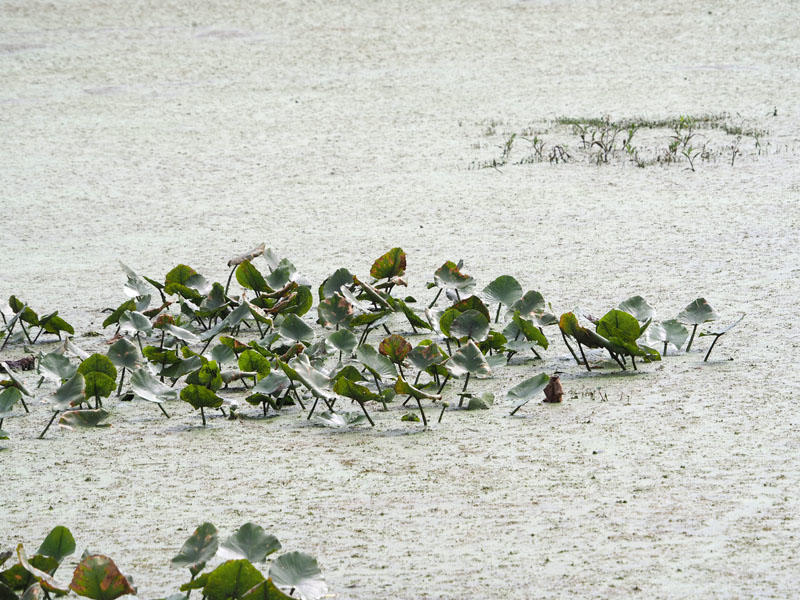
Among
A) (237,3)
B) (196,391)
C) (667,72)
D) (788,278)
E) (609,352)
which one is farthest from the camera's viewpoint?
(237,3)

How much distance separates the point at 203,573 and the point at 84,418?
87 cm

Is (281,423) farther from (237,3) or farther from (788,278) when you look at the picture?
(237,3)

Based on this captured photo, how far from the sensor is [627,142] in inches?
200

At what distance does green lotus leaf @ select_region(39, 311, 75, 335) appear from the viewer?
9.10 ft

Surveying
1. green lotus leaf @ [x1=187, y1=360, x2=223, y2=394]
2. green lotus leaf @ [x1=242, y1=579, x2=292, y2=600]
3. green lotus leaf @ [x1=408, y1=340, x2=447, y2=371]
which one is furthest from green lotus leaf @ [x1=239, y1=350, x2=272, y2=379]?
green lotus leaf @ [x1=242, y1=579, x2=292, y2=600]

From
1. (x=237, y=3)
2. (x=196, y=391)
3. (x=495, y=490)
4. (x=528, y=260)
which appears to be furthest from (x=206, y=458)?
(x=237, y=3)

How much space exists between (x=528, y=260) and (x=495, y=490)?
178 centimetres

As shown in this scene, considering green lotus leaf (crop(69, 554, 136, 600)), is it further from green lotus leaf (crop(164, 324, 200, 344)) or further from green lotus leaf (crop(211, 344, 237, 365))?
green lotus leaf (crop(164, 324, 200, 344))

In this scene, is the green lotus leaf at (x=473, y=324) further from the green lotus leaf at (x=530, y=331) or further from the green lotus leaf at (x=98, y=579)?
the green lotus leaf at (x=98, y=579)

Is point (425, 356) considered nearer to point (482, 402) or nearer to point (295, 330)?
point (482, 402)

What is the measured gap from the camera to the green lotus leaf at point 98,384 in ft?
7.43

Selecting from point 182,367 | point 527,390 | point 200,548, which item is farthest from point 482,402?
point 200,548

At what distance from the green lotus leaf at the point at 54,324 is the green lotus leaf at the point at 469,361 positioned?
1059mm

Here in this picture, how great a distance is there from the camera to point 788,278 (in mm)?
3133
